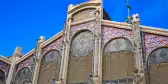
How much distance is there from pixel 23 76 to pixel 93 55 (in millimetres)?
7162

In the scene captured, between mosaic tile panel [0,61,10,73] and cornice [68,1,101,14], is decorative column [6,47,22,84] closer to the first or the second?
mosaic tile panel [0,61,10,73]

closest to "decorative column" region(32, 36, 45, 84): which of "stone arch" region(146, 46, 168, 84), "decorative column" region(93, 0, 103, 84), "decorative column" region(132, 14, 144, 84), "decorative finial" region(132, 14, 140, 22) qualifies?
"decorative column" region(93, 0, 103, 84)

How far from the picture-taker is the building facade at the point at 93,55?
13680 mm

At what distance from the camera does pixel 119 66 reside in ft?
47.5

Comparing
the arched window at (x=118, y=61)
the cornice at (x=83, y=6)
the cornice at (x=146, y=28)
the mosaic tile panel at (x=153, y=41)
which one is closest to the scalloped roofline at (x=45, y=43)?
the cornice at (x=83, y=6)

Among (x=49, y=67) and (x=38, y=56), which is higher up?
(x=38, y=56)

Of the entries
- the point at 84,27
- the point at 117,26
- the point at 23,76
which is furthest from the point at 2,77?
the point at 117,26

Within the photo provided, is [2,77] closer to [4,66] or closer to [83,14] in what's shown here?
[4,66]

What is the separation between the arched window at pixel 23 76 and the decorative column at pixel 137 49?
9.17 meters

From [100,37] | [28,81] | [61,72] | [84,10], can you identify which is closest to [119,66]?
[100,37]

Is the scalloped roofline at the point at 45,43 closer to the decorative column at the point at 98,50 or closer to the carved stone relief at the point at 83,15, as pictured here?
the carved stone relief at the point at 83,15

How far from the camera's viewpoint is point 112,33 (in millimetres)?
16094

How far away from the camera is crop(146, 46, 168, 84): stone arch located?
12781mm

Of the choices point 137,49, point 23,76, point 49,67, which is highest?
point 137,49
